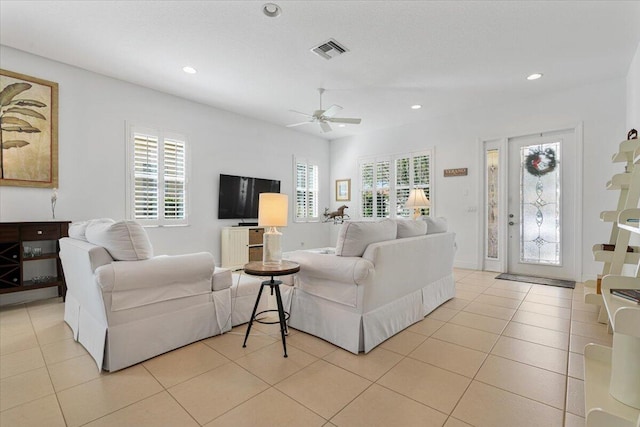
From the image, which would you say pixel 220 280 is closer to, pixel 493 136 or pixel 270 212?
pixel 270 212

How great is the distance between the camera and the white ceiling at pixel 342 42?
9.12ft

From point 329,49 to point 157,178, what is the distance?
10.5 ft

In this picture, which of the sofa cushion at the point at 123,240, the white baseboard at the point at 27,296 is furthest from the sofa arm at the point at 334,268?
the white baseboard at the point at 27,296

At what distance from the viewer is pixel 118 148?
14.1 ft

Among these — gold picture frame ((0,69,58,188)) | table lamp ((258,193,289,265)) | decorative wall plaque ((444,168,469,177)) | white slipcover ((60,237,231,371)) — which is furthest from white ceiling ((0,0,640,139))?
white slipcover ((60,237,231,371))

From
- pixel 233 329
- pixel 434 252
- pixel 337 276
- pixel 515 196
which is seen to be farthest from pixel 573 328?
pixel 233 329

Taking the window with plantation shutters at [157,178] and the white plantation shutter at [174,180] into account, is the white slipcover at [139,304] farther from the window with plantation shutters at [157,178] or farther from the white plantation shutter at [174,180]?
the white plantation shutter at [174,180]

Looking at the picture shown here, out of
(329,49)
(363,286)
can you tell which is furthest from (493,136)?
(363,286)

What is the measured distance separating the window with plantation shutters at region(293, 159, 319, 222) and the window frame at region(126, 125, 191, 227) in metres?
2.56

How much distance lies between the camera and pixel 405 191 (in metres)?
6.48

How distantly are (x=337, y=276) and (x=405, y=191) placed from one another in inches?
180

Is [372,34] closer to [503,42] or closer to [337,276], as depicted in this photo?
[503,42]

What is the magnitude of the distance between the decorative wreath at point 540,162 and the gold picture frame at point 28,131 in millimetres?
6915

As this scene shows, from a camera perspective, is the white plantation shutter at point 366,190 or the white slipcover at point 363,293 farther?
the white plantation shutter at point 366,190
